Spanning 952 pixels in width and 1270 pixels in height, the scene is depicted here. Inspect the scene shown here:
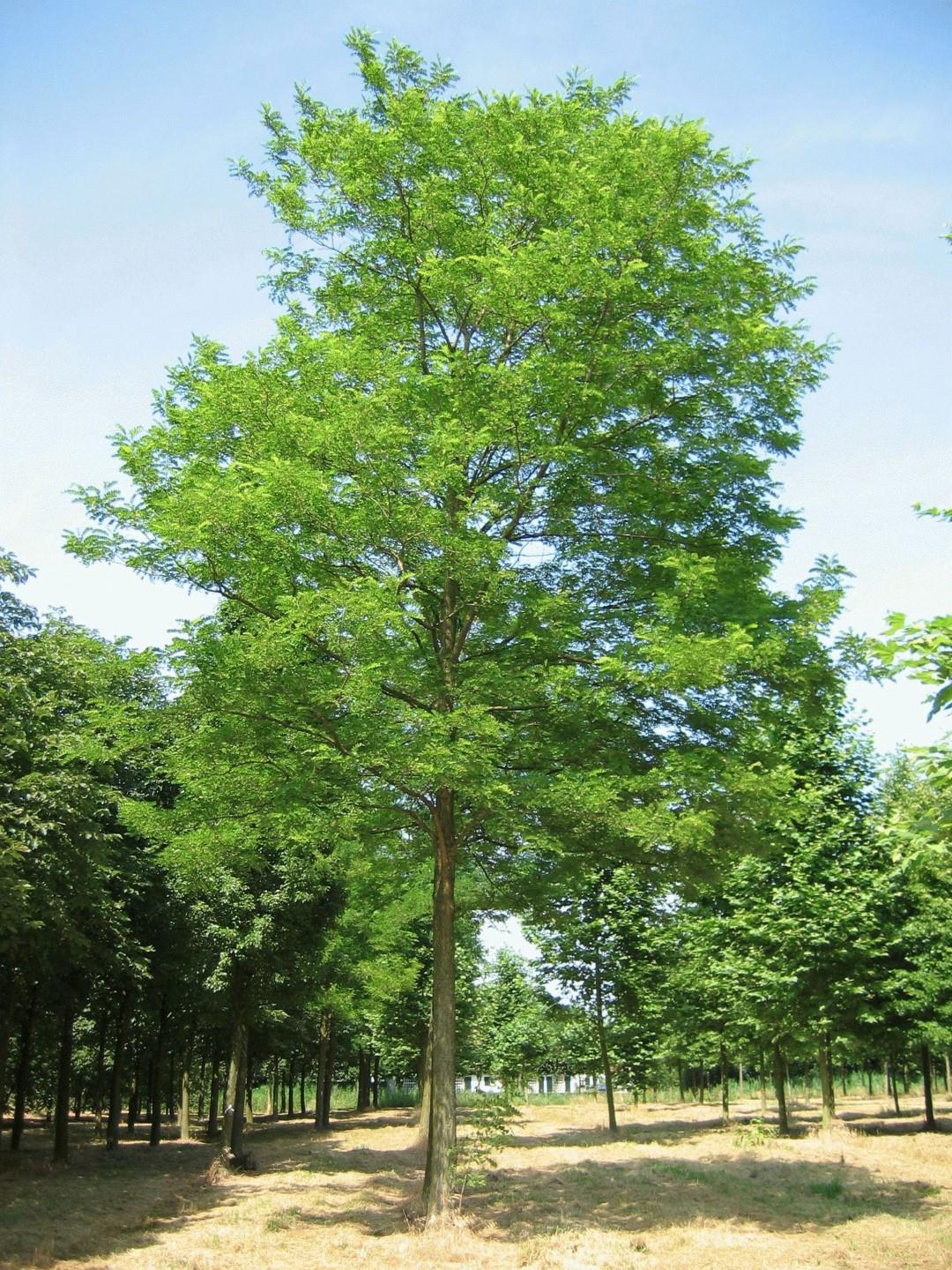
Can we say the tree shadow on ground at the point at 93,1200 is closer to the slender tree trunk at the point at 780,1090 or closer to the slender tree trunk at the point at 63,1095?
the slender tree trunk at the point at 63,1095

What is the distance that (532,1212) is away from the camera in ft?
44.7

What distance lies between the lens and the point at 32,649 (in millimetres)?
17391

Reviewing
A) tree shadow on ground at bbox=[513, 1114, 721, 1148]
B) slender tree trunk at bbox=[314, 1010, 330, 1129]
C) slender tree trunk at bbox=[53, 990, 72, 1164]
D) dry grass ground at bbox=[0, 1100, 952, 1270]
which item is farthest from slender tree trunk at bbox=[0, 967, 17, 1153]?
slender tree trunk at bbox=[314, 1010, 330, 1129]

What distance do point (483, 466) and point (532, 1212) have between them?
10.5m

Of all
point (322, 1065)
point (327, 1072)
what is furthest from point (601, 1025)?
point (327, 1072)

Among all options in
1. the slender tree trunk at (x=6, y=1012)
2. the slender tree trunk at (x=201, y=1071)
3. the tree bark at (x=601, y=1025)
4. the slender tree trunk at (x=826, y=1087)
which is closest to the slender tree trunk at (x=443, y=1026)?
the slender tree trunk at (x=6, y=1012)

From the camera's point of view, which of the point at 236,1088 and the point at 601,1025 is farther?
the point at 601,1025

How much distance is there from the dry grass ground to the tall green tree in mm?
1747

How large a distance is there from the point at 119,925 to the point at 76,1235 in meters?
9.78

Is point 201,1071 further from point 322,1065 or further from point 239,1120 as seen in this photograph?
point 239,1120

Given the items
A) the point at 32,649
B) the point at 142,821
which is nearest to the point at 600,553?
the point at 142,821

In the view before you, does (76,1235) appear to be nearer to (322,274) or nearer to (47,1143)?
(322,274)

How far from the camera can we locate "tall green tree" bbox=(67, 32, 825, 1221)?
11555 mm

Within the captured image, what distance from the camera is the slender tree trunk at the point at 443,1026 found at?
40.8 ft
